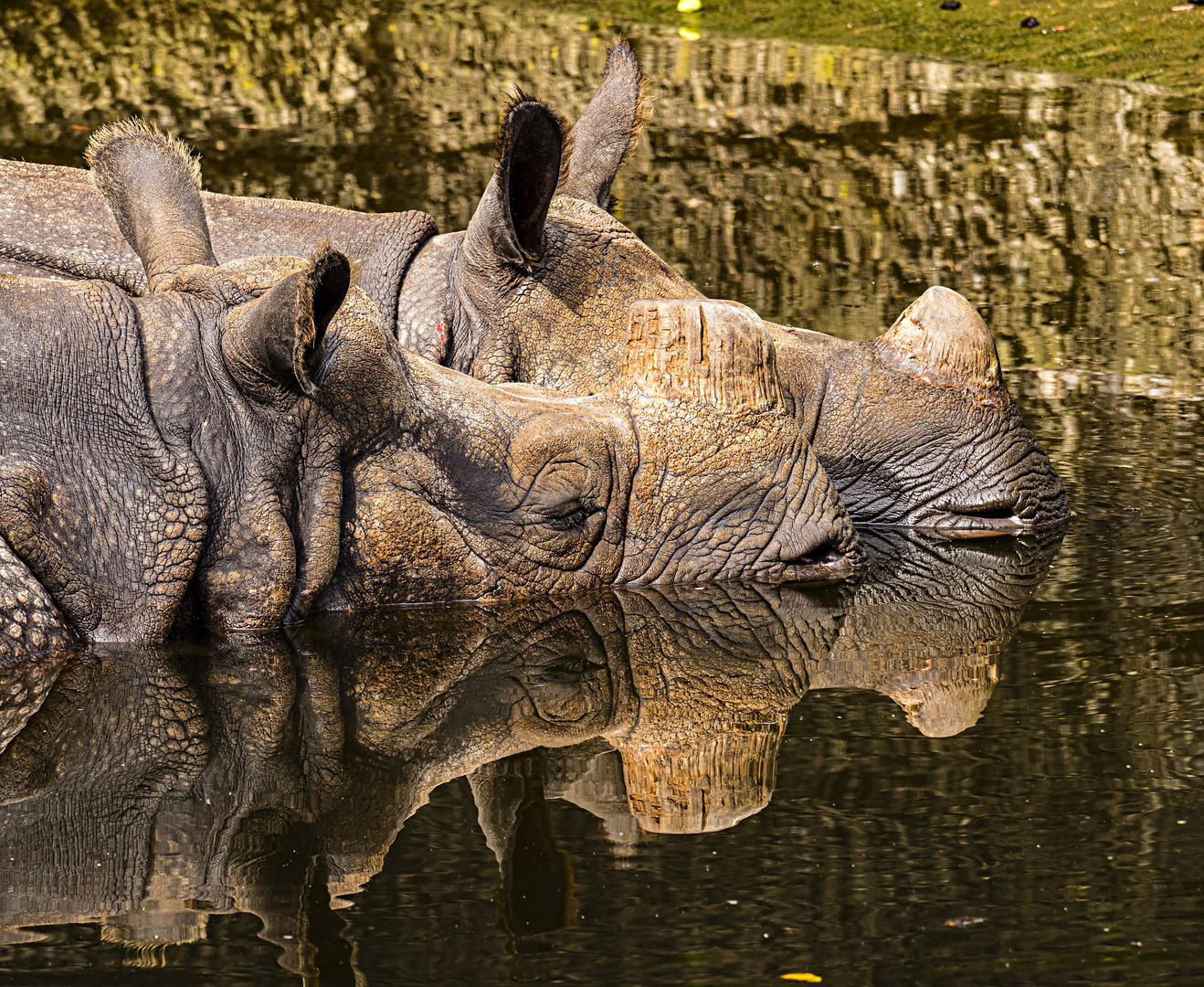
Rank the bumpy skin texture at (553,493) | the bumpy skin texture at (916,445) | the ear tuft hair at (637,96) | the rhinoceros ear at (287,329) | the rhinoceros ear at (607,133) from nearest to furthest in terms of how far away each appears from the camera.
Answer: the rhinoceros ear at (287,329) → the bumpy skin texture at (553,493) → the bumpy skin texture at (916,445) → the rhinoceros ear at (607,133) → the ear tuft hair at (637,96)

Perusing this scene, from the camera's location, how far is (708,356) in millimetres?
5980

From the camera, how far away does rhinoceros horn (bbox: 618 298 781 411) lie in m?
5.98

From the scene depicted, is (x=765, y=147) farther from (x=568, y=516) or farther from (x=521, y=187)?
(x=568, y=516)

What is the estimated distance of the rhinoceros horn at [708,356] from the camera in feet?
19.6

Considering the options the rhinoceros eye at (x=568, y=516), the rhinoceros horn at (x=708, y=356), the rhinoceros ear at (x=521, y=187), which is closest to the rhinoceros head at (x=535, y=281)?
the rhinoceros ear at (x=521, y=187)

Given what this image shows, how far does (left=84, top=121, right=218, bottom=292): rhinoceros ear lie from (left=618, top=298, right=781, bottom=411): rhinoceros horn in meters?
1.53

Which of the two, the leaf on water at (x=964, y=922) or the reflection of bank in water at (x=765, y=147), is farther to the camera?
the reflection of bank in water at (x=765, y=147)

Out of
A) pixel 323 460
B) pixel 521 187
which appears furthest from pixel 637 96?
pixel 323 460

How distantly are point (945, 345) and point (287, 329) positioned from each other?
2.47 metres

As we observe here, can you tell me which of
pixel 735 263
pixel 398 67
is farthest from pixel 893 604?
pixel 398 67

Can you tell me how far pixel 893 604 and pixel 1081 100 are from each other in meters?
10.6

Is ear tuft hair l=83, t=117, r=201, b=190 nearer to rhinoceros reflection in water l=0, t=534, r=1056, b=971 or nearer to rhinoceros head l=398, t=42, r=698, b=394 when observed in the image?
A: rhinoceros head l=398, t=42, r=698, b=394

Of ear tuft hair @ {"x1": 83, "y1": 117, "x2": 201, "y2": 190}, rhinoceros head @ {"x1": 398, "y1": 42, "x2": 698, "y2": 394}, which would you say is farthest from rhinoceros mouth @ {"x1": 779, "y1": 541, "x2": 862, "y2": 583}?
ear tuft hair @ {"x1": 83, "y1": 117, "x2": 201, "y2": 190}

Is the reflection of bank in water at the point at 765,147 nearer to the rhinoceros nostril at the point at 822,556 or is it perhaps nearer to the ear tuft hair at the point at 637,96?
the ear tuft hair at the point at 637,96
